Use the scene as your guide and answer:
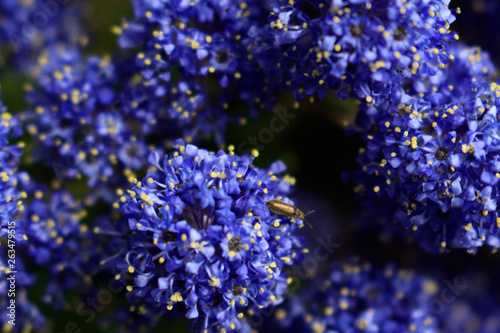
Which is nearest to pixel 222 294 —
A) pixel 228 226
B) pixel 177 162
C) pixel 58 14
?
pixel 228 226

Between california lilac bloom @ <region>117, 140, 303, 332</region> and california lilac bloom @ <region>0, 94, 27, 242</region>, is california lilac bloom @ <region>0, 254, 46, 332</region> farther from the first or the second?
california lilac bloom @ <region>117, 140, 303, 332</region>

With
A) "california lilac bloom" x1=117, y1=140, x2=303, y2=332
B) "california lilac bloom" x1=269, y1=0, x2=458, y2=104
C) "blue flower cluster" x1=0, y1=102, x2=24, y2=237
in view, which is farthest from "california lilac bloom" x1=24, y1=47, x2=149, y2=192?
"california lilac bloom" x1=269, y1=0, x2=458, y2=104

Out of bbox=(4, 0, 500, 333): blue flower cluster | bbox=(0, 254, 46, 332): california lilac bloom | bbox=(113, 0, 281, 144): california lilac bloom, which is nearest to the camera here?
bbox=(4, 0, 500, 333): blue flower cluster

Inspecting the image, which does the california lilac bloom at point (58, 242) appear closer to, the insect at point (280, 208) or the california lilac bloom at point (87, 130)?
the california lilac bloom at point (87, 130)

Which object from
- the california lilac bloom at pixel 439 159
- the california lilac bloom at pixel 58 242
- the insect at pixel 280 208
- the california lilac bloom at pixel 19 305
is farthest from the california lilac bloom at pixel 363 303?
the california lilac bloom at pixel 19 305

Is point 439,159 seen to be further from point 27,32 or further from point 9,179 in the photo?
point 27,32
